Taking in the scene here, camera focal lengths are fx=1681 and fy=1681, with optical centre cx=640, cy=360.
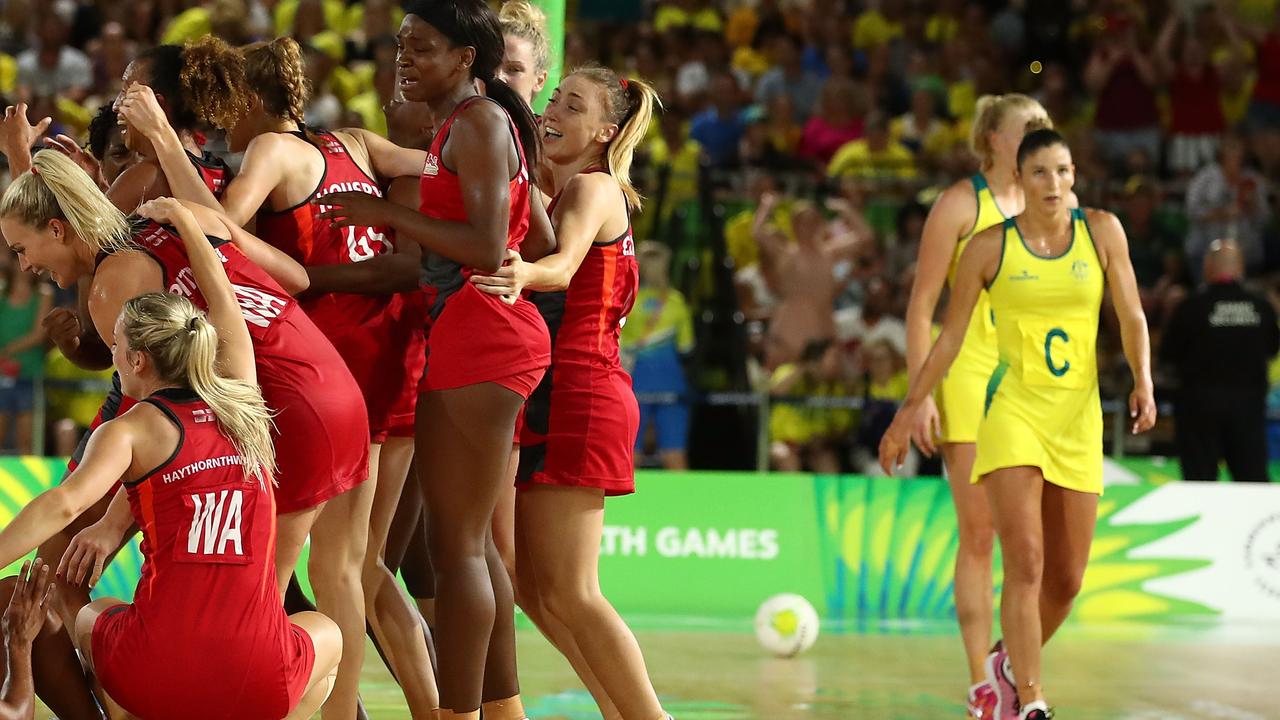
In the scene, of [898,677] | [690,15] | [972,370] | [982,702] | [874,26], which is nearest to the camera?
[982,702]

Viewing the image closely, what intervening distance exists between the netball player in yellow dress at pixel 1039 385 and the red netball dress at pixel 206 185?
233 centimetres

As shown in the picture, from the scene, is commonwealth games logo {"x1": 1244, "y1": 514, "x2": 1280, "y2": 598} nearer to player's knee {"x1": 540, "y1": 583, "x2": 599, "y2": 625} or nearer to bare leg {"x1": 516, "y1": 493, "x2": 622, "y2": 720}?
bare leg {"x1": 516, "y1": 493, "x2": 622, "y2": 720}

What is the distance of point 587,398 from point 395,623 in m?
0.86

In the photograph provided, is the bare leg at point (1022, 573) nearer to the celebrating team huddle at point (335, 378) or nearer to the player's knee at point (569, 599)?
the celebrating team huddle at point (335, 378)

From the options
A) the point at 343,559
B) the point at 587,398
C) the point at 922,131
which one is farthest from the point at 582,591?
the point at 922,131

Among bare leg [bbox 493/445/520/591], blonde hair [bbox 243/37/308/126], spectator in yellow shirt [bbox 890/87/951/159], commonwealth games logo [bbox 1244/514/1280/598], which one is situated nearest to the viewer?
blonde hair [bbox 243/37/308/126]

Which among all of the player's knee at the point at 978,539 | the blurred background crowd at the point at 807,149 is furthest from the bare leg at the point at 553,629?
the blurred background crowd at the point at 807,149

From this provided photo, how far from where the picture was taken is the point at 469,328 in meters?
4.36

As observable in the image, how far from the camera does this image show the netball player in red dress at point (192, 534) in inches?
157

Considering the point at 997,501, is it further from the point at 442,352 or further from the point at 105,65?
the point at 105,65

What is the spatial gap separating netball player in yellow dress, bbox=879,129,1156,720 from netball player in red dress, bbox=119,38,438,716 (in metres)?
1.75

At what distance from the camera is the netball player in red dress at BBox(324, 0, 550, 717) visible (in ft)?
14.0

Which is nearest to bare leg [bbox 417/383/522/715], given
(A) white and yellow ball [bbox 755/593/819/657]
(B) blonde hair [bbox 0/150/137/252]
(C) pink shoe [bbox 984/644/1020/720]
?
(B) blonde hair [bbox 0/150/137/252]

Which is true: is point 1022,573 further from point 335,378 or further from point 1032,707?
point 335,378
